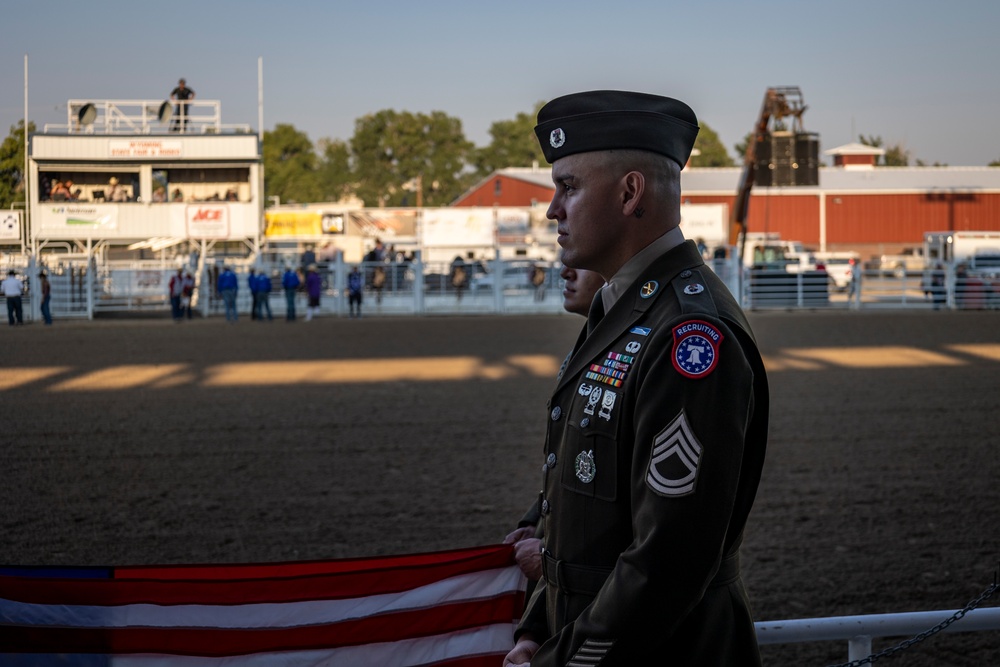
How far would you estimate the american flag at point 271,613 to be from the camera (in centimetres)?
315

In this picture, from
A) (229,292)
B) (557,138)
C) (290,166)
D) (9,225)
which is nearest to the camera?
(557,138)

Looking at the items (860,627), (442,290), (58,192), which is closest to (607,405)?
(860,627)

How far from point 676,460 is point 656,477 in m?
0.05

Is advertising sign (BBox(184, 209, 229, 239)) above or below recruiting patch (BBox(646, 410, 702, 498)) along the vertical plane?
above

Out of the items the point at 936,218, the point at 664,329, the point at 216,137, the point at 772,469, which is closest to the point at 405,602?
the point at 664,329

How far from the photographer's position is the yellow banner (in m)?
59.1

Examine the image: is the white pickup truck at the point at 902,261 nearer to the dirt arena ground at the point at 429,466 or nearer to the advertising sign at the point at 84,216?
the advertising sign at the point at 84,216

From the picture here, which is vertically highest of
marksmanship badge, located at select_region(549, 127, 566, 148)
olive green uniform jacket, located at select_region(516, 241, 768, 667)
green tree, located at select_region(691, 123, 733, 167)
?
green tree, located at select_region(691, 123, 733, 167)

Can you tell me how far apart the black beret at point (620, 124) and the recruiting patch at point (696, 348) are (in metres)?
0.43

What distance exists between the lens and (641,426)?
6.08 feet

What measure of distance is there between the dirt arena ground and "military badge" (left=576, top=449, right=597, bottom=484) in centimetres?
352

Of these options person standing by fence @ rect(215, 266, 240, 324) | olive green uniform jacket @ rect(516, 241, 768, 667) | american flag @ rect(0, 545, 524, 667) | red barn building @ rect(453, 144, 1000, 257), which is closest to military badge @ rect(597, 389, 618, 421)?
olive green uniform jacket @ rect(516, 241, 768, 667)

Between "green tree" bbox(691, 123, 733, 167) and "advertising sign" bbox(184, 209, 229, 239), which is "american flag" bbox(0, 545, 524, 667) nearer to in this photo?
"advertising sign" bbox(184, 209, 229, 239)

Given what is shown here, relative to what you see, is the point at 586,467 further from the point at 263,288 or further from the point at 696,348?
the point at 263,288
